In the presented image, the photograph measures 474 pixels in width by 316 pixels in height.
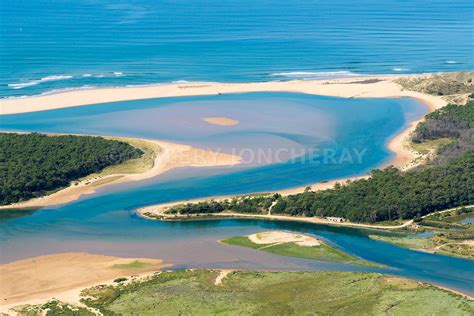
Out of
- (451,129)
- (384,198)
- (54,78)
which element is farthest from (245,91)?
(384,198)

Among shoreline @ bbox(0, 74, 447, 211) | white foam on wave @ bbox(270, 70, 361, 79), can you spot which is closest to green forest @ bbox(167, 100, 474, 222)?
shoreline @ bbox(0, 74, 447, 211)

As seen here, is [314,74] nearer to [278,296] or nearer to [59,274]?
[59,274]

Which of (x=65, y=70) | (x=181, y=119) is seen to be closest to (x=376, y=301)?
(x=181, y=119)

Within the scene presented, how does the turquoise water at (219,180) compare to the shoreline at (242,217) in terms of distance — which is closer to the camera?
the turquoise water at (219,180)

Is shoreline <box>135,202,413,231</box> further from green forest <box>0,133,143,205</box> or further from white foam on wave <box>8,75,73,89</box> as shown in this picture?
white foam on wave <box>8,75,73,89</box>

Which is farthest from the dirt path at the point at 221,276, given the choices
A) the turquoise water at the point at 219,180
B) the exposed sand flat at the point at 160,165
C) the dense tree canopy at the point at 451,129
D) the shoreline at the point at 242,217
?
the dense tree canopy at the point at 451,129

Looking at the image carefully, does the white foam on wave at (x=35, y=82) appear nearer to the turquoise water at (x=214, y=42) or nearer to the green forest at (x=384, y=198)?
the turquoise water at (x=214, y=42)
